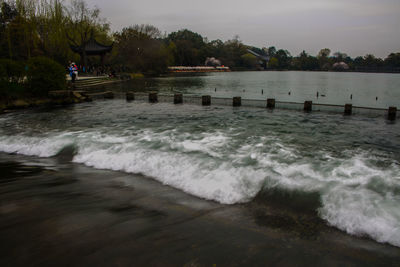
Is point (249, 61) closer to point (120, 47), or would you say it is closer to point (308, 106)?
point (120, 47)

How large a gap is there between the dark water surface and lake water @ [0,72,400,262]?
0.04 m

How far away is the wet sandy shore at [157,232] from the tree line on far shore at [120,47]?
91.7 ft

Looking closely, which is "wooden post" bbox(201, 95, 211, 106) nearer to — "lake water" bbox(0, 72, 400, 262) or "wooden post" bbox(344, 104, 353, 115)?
"lake water" bbox(0, 72, 400, 262)

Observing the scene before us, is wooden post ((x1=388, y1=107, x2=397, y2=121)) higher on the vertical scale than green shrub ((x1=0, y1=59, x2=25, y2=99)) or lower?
lower

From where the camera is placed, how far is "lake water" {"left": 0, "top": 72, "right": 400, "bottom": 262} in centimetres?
600

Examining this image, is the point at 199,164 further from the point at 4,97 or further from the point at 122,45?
the point at 122,45

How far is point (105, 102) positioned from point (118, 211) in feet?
62.4

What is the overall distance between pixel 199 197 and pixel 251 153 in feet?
11.6

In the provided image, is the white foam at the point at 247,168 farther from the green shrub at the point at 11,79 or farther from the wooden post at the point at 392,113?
Result: the green shrub at the point at 11,79

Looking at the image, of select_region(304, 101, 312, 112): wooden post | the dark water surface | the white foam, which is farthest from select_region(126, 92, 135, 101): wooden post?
select_region(304, 101, 312, 112): wooden post

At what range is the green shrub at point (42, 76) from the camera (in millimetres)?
20094

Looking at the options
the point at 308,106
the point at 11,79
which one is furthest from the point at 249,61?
the point at 11,79

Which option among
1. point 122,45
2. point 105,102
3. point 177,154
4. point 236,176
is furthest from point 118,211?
point 122,45

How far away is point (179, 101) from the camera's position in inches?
879
